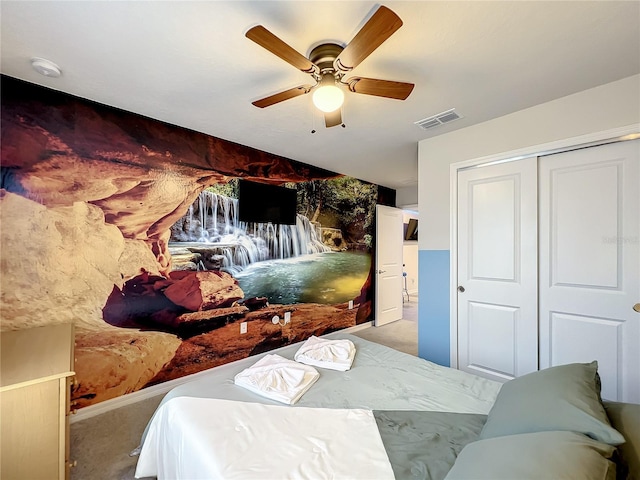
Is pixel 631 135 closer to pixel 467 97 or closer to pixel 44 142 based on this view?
pixel 467 97

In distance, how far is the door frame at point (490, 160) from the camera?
189 cm

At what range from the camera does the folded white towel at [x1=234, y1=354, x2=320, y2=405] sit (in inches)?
54.0

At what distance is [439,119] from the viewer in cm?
240

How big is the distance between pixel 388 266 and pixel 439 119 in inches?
114

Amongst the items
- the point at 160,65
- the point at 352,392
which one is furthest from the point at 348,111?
the point at 352,392

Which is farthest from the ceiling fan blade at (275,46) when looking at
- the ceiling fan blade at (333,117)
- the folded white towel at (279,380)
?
the folded white towel at (279,380)

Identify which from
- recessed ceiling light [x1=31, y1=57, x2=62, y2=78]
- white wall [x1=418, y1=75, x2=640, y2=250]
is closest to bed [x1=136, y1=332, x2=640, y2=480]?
white wall [x1=418, y1=75, x2=640, y2=250]

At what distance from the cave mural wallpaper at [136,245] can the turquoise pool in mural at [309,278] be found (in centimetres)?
2

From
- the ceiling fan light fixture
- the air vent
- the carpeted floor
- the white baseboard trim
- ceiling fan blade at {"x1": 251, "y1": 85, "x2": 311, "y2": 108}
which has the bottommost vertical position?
the carpeted floor

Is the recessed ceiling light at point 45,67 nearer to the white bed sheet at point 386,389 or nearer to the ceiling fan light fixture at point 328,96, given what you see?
the ceiling fan light fixture at point 328,96

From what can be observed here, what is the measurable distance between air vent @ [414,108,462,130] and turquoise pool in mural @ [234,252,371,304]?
2.13 m

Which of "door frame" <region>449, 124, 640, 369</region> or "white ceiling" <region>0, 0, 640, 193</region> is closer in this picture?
"white ceiling" <region>0, 0, 640, 193</region>

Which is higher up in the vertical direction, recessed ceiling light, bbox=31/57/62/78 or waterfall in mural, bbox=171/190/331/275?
recessed ceiling light, bbox=31/57/62/78

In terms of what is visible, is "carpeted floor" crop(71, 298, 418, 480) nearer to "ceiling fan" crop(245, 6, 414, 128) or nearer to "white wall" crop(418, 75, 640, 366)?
"ceiling fan" crop(245, 6, 414, 128)
